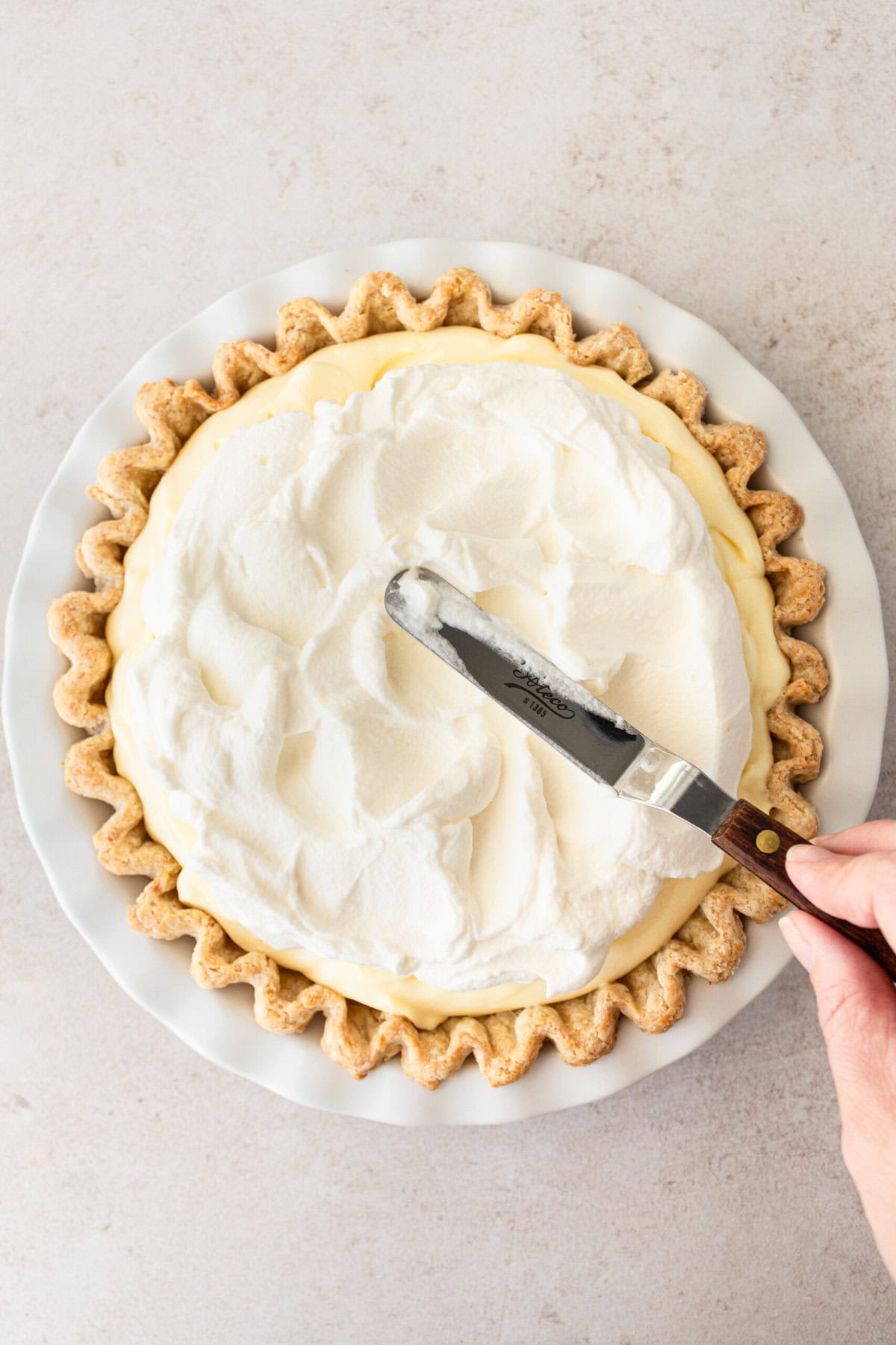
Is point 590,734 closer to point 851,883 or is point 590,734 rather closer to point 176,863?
point 851,883

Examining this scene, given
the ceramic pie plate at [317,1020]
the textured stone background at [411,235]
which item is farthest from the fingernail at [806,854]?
the textured stone background at [411,235]

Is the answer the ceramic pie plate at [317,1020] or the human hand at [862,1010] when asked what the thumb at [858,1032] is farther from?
the ceramic pie plate at [317,1020]

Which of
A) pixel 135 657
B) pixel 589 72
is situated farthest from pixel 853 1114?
pixel 589 72

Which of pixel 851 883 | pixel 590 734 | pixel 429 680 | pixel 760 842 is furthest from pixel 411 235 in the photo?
pixel 851 883

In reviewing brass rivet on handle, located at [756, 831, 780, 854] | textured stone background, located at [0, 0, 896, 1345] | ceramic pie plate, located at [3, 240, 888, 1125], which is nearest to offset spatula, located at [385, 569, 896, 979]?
brass rivet on handle, located at [756, 831, 780, 854]

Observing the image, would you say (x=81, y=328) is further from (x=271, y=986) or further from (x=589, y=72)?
(x=271, y=986)

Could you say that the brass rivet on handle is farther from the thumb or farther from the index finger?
the thumb
